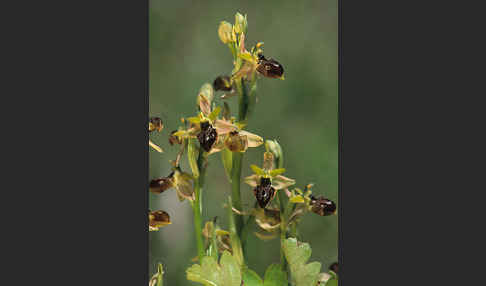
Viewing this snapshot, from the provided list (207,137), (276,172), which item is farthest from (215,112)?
(276,172)

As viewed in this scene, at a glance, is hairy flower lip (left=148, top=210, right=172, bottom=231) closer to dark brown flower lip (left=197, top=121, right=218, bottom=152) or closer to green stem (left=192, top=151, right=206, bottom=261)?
green stem (left=192, top=151, right=206, bottom=261)

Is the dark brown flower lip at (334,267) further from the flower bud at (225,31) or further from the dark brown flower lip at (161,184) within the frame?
the flower bud at (225,31)

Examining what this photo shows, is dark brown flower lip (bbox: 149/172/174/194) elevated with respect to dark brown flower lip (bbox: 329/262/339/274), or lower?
elevated

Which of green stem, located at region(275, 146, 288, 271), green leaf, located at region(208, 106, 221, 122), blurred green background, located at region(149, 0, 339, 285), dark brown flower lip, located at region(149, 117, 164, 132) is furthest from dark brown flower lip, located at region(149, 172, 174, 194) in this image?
green stem, located at region(275, 146, 288, 271)

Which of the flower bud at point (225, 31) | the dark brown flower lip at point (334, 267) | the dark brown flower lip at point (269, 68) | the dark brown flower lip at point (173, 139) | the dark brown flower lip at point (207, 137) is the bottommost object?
the dark brown flower lip at point (334, 267)

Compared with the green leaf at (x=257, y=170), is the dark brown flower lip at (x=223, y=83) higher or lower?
higher

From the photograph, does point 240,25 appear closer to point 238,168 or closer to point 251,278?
point 238,168

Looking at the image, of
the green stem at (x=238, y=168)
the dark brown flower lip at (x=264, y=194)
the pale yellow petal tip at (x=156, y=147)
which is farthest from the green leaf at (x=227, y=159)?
the pale yellow petal tip at (x=156, y=147)
